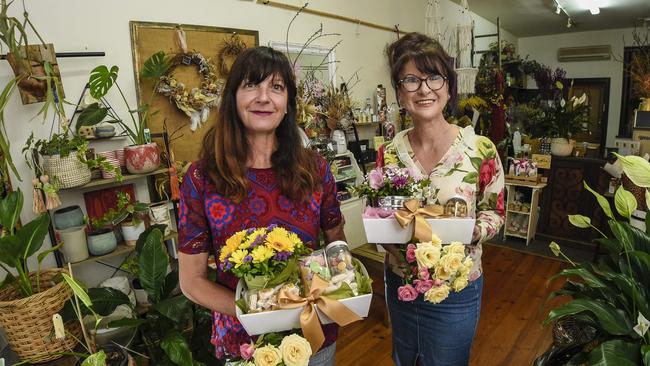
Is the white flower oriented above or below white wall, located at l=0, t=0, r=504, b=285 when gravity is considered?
below

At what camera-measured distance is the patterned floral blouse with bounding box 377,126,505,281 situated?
1.25 metres

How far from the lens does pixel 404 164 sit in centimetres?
134

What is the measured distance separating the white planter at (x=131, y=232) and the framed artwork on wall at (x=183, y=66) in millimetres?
535

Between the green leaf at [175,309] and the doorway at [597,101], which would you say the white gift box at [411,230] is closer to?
the green leaf at [175,309]

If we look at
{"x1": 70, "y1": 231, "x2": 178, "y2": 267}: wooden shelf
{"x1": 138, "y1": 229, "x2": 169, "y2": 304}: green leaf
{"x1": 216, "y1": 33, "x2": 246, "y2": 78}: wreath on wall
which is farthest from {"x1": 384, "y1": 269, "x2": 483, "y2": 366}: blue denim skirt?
{"x1": 216, "y1": 33, "x2": 246, "y2": 78}: wreath on wall

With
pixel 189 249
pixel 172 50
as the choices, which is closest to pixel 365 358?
pixel 189 249

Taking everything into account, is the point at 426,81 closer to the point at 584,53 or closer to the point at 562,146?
the point at 562,146

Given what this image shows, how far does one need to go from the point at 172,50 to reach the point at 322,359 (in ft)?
6.74

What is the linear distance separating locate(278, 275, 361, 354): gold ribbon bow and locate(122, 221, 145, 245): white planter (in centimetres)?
167

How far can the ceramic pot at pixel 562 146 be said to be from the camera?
159 inches

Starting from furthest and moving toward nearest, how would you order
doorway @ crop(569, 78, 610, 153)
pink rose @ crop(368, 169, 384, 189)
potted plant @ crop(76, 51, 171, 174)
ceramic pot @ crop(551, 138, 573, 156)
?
1. doorway @ crop(569, 78, 610, 153)
2. ceramic pot @ crop(551, 138, 573, 156)
3. potted plant @ crop(76, 51, 171, 174)
4. pink rose @ crop(368, 169, 384, 189)

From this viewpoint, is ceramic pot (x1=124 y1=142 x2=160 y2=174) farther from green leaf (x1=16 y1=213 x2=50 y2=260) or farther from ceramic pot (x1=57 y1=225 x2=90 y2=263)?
green leaf (x1=16 y1=213 x2=50 y2=260)

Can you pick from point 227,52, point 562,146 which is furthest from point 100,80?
point 562,146

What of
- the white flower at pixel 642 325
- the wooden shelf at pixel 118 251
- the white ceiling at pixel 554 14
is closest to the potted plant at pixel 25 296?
the wooden shelf at pixel 118 251
